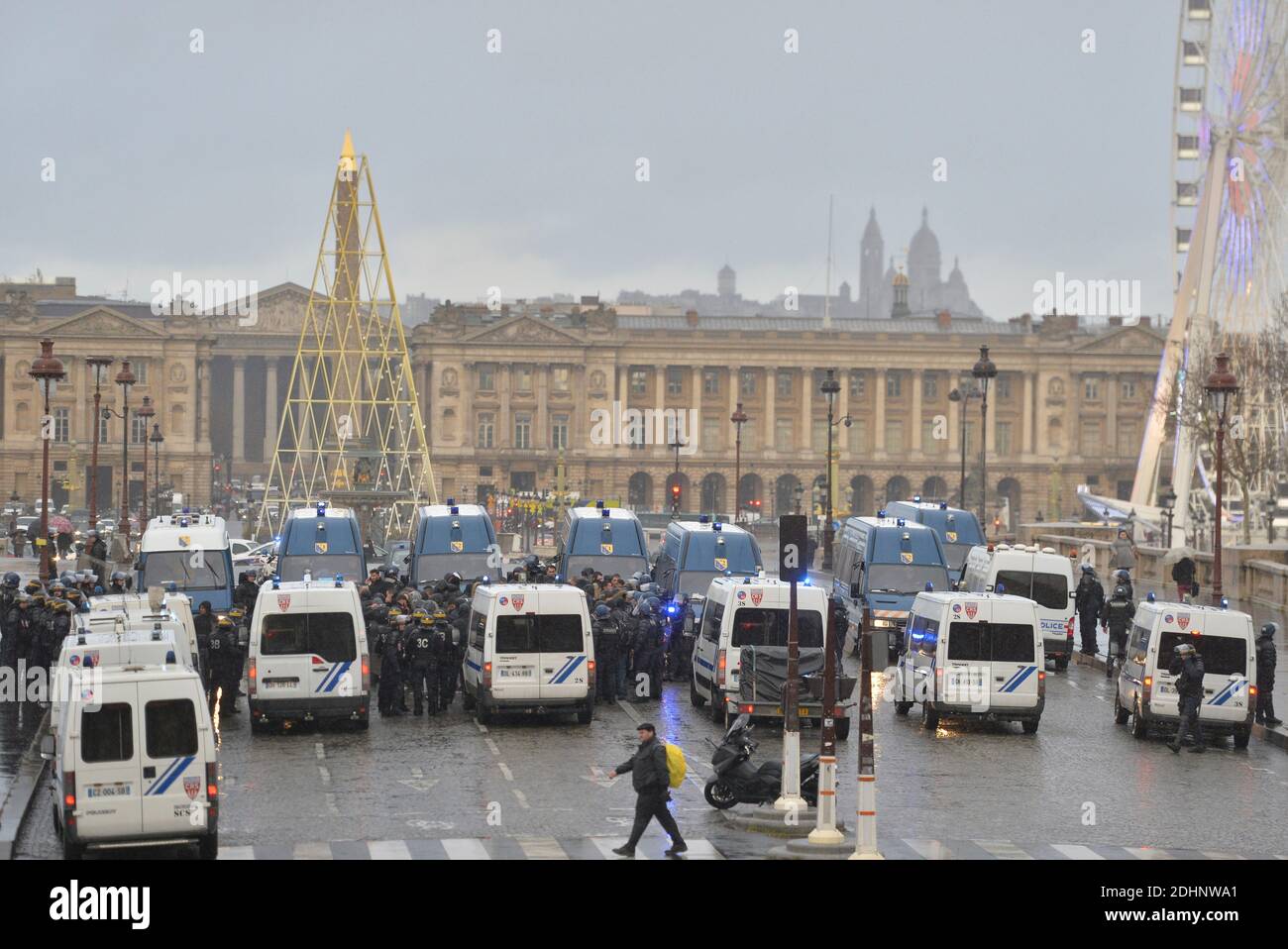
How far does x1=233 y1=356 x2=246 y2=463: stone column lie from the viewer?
179 metres

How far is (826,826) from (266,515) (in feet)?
205

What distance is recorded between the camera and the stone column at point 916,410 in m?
156

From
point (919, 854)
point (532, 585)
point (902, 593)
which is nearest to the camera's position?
point (919, 854)

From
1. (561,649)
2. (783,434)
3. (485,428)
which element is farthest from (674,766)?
(783,434)

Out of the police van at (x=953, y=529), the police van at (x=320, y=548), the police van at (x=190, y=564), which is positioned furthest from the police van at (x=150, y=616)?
the police van at (x=953, y=529)

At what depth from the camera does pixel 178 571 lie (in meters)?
40.4

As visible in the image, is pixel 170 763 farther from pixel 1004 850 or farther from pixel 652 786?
pixel 1004 850

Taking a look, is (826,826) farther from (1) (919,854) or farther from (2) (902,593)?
(2) (902,593)

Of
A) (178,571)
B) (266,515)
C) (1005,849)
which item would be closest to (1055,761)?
(1005,849)

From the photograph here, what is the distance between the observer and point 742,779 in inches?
965

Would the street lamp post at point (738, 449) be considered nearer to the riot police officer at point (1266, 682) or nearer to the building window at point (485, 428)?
the building window at point (485, 428)

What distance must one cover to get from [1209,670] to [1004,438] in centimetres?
12726

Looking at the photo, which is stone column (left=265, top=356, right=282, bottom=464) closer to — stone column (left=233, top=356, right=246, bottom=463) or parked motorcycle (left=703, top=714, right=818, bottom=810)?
stone column (left=233, top=356, right=246, bottom=463)
